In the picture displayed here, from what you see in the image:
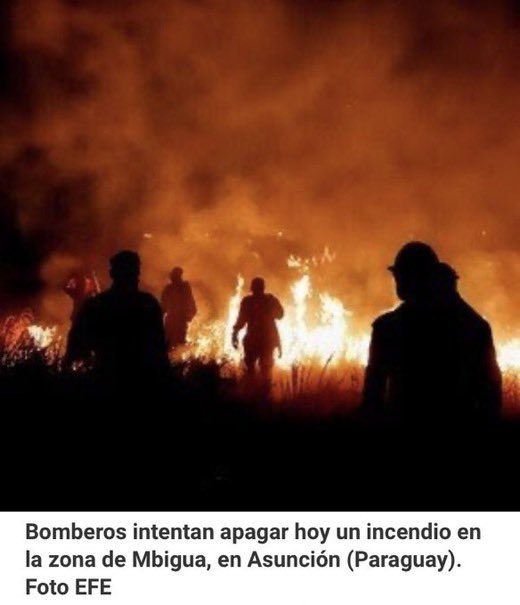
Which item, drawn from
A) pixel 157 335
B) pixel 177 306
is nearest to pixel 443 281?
pixel 157 335

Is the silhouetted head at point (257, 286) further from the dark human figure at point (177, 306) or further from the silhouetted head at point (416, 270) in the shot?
the silhouetted head at point (416, 270)

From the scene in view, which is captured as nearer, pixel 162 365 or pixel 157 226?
pixel 162 365

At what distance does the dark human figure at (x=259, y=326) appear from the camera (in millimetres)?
10625

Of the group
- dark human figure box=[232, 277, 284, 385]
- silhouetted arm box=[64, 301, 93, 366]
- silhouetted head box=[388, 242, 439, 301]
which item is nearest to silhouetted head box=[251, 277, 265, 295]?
dark human figure box=[232, 277, 284, 385]

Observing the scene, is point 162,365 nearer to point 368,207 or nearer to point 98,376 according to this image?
point 98,376

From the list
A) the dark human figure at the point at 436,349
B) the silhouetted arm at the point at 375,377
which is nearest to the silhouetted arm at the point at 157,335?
the silhouetted arm at the point at 375,377

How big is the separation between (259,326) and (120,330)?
18.2ft

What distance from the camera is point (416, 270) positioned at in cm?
395

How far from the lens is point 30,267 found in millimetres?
19844

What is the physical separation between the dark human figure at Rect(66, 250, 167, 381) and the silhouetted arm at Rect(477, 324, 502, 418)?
6.70 ft

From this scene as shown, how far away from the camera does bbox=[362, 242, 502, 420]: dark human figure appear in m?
3.91

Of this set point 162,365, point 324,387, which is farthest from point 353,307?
point 162,365

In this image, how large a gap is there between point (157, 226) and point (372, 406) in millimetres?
15414

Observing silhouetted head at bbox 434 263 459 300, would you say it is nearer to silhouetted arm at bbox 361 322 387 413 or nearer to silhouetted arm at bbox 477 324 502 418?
silhouetted arm at bbox 477 324 502 418
